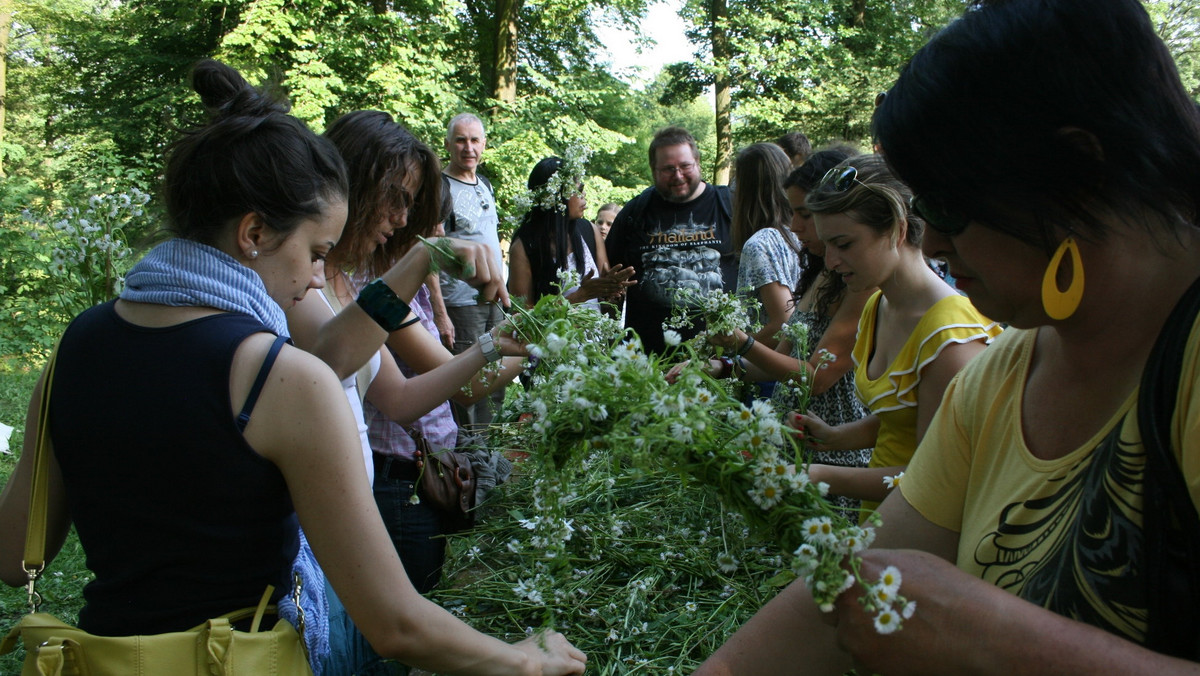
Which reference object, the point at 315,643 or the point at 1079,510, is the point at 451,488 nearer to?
the point at 315,643

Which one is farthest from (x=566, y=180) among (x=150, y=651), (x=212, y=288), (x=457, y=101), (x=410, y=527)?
(x=457, y=101)

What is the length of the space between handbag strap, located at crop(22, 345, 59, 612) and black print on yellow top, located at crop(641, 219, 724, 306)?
4008mm

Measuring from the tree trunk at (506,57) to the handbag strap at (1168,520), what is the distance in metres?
15.4

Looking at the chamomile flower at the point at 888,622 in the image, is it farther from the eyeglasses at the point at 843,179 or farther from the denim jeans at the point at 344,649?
the eyeglasses at the point at 843,179

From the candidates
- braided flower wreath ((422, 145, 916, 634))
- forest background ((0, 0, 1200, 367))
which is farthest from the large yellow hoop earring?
forest background ((0, 0, 1200, 367))

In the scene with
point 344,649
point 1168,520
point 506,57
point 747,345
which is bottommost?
point 344,649

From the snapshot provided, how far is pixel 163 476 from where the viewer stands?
1.42m

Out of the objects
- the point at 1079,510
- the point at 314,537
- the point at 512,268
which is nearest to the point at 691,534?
the point at 314,537

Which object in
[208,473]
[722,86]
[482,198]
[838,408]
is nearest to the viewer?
[208,473]

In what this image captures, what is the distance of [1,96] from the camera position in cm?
1252

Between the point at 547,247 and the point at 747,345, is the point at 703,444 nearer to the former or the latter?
the point at 747,345

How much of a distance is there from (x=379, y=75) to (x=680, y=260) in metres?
10.0

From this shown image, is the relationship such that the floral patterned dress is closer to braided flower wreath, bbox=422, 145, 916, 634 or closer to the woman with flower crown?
braided flower wreath, bbox=422, 145, 916, 634

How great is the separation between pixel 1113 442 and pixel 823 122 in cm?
2160
